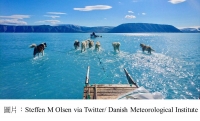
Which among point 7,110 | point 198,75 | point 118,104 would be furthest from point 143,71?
point 7,110

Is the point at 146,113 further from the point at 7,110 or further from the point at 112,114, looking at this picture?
the point at 7,110

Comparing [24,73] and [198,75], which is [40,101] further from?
[198,75]

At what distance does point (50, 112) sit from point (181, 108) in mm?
4637

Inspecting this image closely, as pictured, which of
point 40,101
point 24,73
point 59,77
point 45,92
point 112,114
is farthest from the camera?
point 24,73

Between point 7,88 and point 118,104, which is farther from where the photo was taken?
point 7,88

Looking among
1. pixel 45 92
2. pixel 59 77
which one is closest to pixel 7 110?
pixel 45 92

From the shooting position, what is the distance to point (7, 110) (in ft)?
23.4

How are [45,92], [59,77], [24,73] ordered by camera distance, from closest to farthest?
[45,92] < [59,77] < [24,73]

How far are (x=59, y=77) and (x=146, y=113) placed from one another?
6.41 meters

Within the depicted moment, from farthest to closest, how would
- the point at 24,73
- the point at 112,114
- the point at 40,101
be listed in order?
the point at 24,73 → the point at 40,101 → the point at 112,114

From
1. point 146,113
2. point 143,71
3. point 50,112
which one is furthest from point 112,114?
point 143,71

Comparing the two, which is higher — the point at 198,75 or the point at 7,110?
the point at 198,75

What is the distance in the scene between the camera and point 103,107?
7215 millimetres

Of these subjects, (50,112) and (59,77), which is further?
(59,77)
